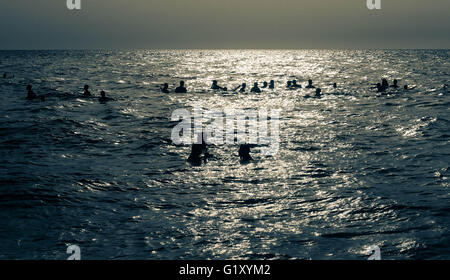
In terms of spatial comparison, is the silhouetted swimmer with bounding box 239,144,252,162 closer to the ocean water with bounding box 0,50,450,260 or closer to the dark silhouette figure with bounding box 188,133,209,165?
the ocean water with bounding box 0,50,450,260

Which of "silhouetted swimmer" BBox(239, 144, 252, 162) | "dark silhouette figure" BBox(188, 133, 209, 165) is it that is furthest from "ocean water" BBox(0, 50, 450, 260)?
"silhouetted swimmer" BBox(239, 144, 252, 162)

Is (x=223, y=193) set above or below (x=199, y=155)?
below

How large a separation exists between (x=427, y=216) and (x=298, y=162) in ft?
20.7

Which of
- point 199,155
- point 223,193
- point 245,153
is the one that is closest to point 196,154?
point 199,155

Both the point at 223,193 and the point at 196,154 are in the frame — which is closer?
the point at 223,193

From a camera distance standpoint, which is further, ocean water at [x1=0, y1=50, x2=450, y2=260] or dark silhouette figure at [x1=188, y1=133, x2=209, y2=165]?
dark silhouette figure at [x1=188, y1=133, x2=209, y2=165]

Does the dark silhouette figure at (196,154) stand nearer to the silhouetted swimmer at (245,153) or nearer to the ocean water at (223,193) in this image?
the ocean water at (223,193)

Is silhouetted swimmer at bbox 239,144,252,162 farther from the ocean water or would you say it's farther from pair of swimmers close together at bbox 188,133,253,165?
the ocean water

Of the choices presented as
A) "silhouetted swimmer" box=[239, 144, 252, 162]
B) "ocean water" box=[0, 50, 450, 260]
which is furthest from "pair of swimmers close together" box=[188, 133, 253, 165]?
"ocean water" box=[0, 50, 450, 260]

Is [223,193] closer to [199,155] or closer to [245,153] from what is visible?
[245,153]

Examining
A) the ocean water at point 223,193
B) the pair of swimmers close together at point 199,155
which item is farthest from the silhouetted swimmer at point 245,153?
the ocean water at point 223,193

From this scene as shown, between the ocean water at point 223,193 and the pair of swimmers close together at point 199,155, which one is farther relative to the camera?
the pair of swimmers close together at point 199,155

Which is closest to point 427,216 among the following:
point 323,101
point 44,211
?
point 44,211
